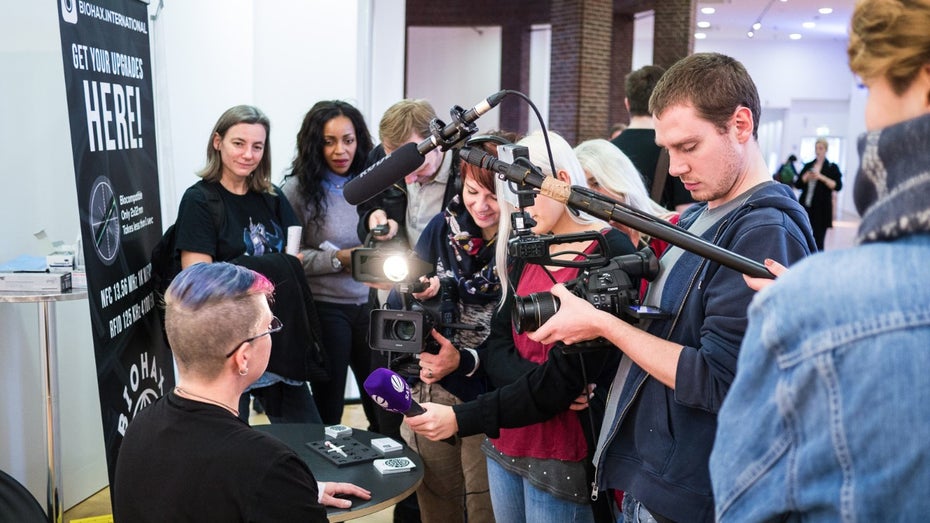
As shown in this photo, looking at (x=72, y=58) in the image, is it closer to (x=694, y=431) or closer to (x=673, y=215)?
(x=673, y=215)

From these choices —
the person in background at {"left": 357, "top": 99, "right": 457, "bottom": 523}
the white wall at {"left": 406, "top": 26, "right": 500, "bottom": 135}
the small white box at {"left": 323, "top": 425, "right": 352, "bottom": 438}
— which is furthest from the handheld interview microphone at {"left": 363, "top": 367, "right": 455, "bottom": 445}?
the white wall at {"left": 406, "top": 26, "right": 500, "bottom": 135}

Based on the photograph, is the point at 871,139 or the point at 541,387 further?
the point at 541,387

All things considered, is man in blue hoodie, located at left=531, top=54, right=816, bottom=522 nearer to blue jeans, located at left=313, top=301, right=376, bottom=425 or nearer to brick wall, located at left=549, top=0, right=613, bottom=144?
blue jeans, located at left=313, top=301, right=376, bottom=425

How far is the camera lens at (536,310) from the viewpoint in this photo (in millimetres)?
1539

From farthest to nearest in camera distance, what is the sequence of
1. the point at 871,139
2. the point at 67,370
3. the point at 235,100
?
1. the point at 235,100
2. the point at 67,370
3. the point at 871,139

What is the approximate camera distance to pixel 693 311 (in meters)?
1.41

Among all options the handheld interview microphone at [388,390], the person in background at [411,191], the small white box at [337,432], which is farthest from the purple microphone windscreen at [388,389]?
the person in background at [411,191]

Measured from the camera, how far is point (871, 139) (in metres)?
0.75

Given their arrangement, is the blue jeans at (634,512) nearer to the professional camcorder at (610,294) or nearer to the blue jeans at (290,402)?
the professional camcorder at (610,294)

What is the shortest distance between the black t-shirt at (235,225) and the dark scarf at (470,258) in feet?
3.30

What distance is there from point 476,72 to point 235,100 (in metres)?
12.5

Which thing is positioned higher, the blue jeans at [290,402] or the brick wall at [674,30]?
the brick wall at [674,30]

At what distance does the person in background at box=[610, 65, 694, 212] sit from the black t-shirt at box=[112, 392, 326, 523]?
233 centimetres

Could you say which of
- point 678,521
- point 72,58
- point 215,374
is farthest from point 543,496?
point 72,58
